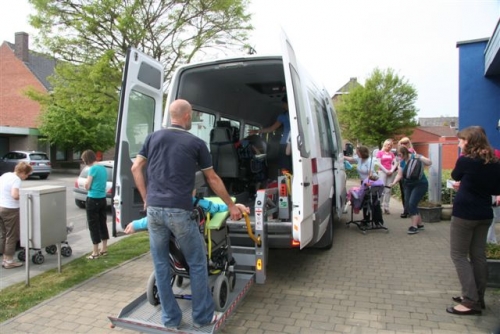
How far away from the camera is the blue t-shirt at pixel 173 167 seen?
3113 millimetres

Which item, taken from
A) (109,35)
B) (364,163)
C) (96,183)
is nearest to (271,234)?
(96,183)

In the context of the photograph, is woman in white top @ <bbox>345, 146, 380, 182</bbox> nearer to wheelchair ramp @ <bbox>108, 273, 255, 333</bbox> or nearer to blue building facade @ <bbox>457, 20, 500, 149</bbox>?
blue building facade @ <bbox>457, 20, 500, 149</bbox>

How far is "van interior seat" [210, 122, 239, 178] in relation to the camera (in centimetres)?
585

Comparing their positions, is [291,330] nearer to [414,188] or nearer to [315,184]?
[315,184]

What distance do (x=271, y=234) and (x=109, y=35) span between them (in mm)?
12413

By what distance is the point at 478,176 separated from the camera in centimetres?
374

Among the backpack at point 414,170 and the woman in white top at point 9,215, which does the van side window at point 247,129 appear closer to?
the backpack at point 414,170

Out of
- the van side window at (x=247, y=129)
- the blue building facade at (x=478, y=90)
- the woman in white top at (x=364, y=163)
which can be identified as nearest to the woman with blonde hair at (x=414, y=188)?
the woman in white top at (x=364, y=163)

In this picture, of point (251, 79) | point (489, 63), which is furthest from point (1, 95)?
point (489, 63)

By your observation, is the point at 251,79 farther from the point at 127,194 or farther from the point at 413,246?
the point at 413,246

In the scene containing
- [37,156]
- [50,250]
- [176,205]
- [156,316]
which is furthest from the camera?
[37,156]

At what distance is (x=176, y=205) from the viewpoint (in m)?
3.09

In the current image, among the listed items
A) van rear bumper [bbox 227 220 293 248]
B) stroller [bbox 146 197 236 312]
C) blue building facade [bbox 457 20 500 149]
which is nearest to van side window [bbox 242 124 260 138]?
van rear bumper [bbox 227 220 293 248]

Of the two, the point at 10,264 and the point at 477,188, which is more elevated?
the point at 477,188
